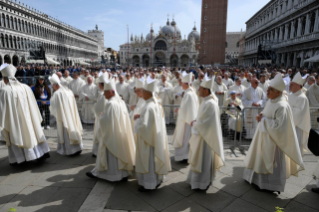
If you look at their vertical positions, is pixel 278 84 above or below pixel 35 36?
below

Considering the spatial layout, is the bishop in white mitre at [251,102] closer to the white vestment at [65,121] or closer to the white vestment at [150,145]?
the white vestment at [150,145]

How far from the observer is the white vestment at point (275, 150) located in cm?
334

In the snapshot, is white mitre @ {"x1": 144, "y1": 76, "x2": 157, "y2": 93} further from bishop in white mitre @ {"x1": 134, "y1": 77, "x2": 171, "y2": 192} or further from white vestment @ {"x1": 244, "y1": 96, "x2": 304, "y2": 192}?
white vestment @ {"x1": 244, "y1": 96, "x2": 304, "y2": 192}

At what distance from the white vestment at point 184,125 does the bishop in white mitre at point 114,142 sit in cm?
126

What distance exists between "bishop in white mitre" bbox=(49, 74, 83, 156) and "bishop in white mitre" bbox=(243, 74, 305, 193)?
3.92 meters

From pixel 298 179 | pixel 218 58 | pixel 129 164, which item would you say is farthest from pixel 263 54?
pixel 218 58

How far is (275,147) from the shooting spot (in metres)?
3.46

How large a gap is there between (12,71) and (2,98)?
1.96ft

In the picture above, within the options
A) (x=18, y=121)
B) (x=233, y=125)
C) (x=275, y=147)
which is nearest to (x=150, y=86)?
(x=275, y=147)

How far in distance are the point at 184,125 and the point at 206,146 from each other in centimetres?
130

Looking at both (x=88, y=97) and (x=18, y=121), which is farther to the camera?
(x=88, y=97)

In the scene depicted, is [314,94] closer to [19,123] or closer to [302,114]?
[302,114]

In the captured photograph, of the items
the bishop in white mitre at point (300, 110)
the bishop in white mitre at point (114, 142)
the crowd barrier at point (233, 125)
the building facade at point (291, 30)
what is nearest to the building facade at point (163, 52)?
the building facade at point (291, 30)

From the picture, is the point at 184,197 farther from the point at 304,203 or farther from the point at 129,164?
the point at 304,203
